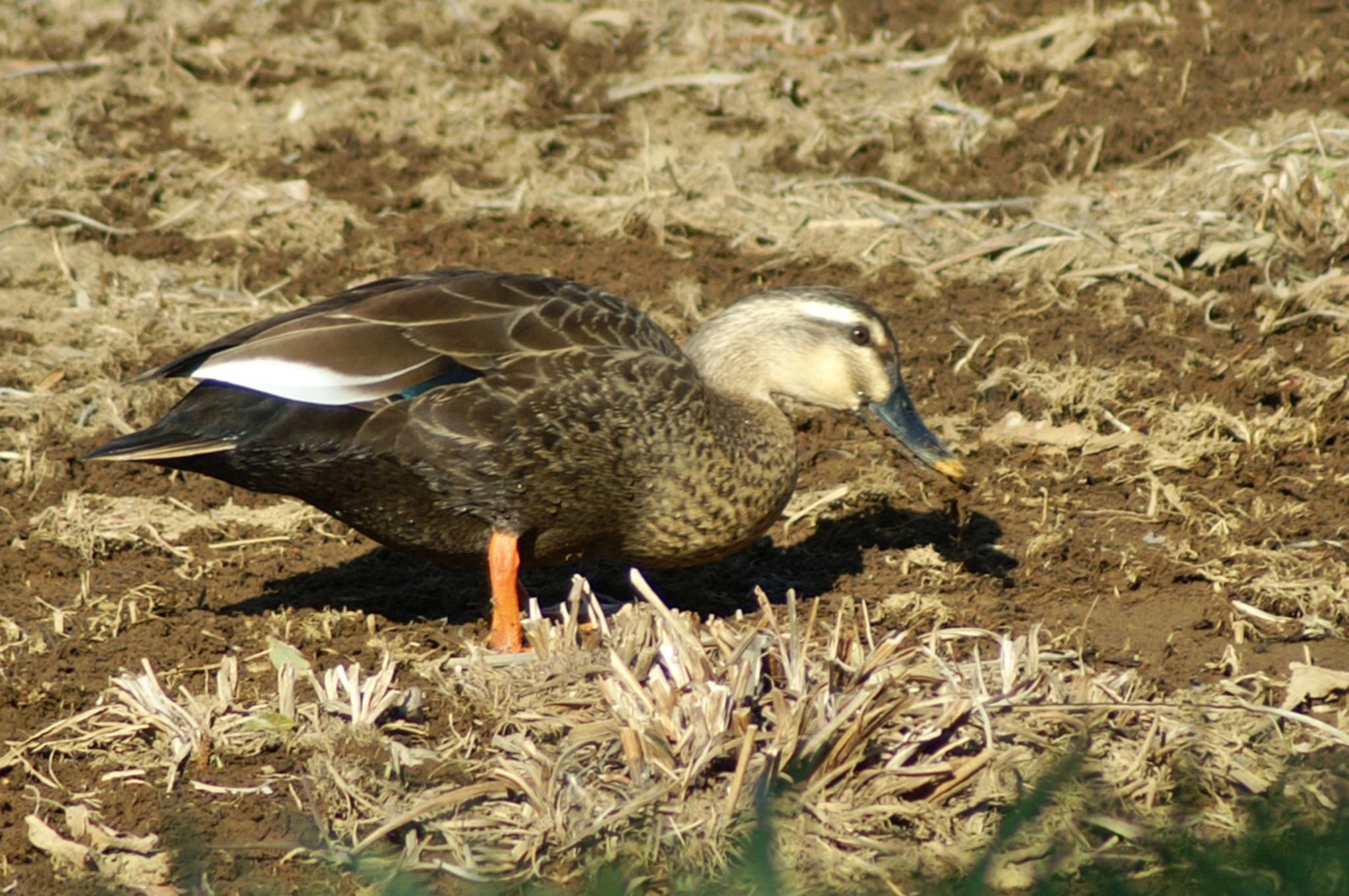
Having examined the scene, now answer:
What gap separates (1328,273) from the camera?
6.65m

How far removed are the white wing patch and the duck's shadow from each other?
780mm

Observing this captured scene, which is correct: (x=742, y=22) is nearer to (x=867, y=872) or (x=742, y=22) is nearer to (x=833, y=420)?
(x=833, y=420)

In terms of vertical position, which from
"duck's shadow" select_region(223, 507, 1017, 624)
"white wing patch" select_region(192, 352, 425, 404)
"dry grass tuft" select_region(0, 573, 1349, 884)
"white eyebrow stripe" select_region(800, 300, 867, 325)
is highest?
"white wing patch" select_region(192, 352, 425, 404)

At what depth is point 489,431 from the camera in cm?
456

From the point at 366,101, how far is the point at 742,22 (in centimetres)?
224

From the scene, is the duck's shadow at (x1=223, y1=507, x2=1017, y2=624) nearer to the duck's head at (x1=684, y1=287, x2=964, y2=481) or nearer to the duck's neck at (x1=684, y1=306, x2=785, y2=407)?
the duck's head at (x1=684, y1=287, x2=964, y2=481)

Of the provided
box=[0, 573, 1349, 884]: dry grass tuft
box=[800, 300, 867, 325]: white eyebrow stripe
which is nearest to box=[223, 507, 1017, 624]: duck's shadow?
box=[800, 300, 867, 325]: white eyebrow stripe

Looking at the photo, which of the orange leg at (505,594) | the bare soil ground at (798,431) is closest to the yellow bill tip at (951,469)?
the bare soil ground at (798,431)

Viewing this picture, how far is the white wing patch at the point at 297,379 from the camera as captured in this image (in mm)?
4445

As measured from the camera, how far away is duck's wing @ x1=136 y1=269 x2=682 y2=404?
449 centimetres

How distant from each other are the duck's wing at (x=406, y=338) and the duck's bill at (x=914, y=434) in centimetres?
77

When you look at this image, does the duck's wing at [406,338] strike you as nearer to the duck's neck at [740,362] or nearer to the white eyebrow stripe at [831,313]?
the duck's neck at [740,362]

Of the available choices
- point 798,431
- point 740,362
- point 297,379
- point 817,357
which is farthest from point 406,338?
point 798,431

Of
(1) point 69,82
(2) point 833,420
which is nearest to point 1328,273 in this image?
(2) point 833,420
